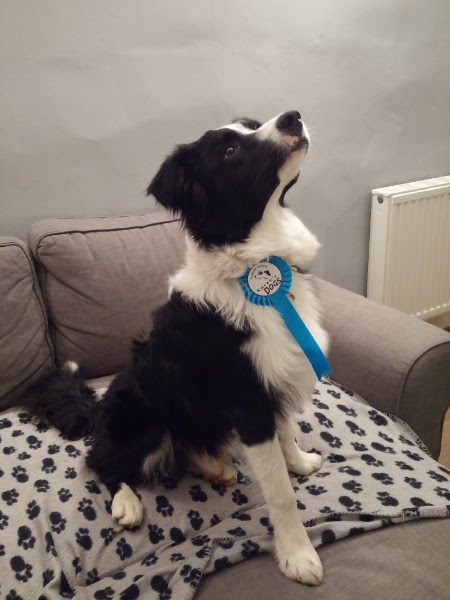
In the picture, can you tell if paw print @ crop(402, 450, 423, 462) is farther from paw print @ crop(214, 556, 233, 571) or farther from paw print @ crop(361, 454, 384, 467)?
paw print @ crop(214, 556, 233, 571)

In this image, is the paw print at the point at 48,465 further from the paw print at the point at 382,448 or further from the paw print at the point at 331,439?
the paw print at the point at 382,448

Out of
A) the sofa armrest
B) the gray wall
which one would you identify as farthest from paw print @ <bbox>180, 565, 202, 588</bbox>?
the gray wall

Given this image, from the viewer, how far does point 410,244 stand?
2402mm

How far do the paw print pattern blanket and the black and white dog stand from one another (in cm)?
7

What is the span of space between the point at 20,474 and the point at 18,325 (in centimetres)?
50

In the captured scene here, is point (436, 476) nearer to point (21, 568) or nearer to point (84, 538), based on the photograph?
point (84, 538)

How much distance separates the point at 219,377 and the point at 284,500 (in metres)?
0.30

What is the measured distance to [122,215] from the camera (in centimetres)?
189

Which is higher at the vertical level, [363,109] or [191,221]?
[363,109]

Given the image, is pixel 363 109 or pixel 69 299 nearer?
pixel 69 299

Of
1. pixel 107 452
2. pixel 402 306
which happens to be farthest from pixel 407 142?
pixel 107 452

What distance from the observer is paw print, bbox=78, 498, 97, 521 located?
1.14 meters

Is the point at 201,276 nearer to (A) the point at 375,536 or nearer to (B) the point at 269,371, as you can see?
(B) the point at 269,371

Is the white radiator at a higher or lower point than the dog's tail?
higher
